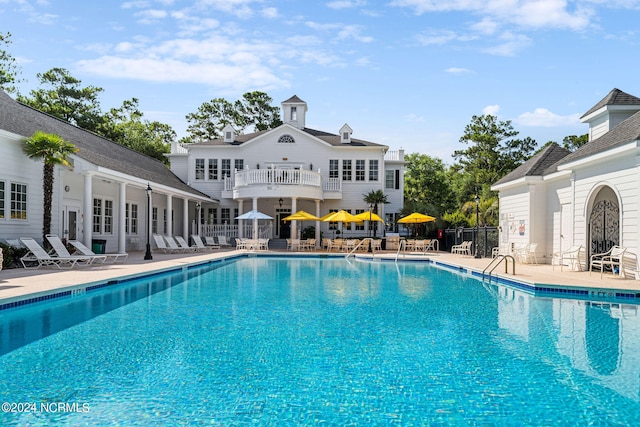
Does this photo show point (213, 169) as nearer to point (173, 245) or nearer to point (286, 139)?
point (286, 139)

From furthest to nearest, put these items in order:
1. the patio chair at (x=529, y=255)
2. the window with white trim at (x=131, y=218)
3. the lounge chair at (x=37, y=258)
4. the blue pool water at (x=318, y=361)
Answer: the window with white trim at (x=131, y=218), the patio chair at (x=529, y=255), the lounge chair at (x=37, y=258), the blue pool water at (x=318, y=361)

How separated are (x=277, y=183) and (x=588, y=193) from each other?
50.7 feet

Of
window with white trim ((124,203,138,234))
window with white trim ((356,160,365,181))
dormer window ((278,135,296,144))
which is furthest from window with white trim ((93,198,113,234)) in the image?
window with white trim ((356,160,365,181))

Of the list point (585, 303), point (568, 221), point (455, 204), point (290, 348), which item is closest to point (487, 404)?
point (290, 348)

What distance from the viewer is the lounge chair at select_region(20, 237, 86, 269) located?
13.0 m

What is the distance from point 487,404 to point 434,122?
25092 mm

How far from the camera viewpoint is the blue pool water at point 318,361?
4.09 meters

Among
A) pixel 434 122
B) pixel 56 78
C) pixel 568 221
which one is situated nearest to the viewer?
pixel 568 221

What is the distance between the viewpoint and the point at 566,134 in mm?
40406

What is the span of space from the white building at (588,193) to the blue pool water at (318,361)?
3.83m

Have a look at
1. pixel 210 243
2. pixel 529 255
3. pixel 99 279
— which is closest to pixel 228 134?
pixel 210 243

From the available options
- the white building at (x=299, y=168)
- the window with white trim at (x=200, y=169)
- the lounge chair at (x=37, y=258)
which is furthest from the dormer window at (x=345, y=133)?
the lounge chair at (x=37, y=258)

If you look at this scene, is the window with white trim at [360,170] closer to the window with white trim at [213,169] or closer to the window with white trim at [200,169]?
the window with white trim at [213,169]

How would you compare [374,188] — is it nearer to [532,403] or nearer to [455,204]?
[455,204]
